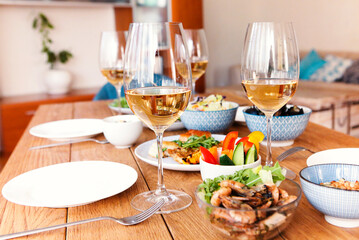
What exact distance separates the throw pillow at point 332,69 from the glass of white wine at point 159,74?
4.26 m

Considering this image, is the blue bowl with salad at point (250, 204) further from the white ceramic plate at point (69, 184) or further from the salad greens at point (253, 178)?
the white ceramic plate at point (69, 184)

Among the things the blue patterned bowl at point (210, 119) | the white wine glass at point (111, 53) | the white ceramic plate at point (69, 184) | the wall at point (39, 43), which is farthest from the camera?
the wall at point (39, 43)

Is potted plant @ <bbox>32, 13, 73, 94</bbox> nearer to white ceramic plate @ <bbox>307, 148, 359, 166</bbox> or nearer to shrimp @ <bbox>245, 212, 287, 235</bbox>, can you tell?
white ceramic plate @ <bbox>307, 148, 359, 166</bbox>

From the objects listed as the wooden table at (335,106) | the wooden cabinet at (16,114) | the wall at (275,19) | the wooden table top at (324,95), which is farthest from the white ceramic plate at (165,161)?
the wall at (275,19)

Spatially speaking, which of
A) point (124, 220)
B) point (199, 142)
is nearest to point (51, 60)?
point (199, 142)

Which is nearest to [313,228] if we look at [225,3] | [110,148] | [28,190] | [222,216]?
[222,216]

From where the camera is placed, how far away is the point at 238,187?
57 centimetres

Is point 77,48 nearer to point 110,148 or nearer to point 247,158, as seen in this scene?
point 110,148

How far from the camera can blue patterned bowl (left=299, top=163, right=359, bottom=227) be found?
555 millimetres

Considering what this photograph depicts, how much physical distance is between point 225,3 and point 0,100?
3.55 metres

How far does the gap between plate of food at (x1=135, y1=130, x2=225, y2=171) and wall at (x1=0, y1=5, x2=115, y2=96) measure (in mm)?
3631

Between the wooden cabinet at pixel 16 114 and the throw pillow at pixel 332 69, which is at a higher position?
the throw pillow at pixel 332 69

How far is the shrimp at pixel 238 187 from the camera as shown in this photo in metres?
0.56

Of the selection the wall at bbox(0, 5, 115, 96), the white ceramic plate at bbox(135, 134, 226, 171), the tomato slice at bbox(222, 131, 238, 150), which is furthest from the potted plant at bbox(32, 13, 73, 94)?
the tomato slice at bbox(222, 131, 238, 150)
